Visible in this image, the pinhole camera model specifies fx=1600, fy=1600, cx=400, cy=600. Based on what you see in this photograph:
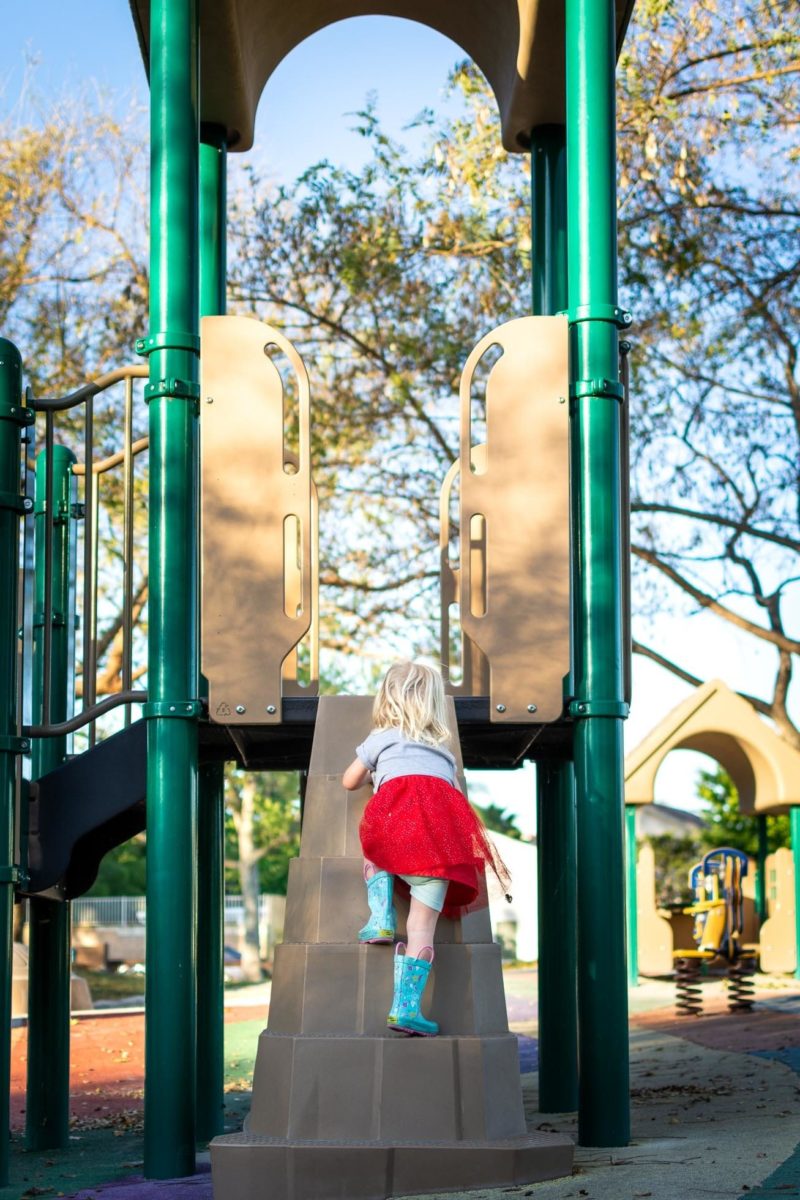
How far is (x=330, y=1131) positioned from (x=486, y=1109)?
51 cm

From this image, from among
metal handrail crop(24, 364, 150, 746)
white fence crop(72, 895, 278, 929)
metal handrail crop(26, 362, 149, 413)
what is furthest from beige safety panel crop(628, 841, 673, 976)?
white fence crop(72, 895, 278, 929)

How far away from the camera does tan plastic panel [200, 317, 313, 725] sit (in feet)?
21.0

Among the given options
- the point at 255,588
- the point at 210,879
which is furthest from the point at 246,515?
the point at 210,879

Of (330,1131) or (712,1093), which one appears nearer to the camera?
(330,1131)

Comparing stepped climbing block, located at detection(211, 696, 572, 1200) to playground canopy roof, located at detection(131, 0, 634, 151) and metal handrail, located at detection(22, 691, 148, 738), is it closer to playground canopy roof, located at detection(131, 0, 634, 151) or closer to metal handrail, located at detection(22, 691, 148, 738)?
metal handrail, located at detection(22, 691, 148, 738)

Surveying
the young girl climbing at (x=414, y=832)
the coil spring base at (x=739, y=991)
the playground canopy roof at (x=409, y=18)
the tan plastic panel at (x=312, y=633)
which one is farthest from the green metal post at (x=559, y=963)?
the coil spring base at (x=739, y=991)

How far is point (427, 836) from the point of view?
17.6 ft

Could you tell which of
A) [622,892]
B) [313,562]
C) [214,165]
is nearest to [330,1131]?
[622,892]

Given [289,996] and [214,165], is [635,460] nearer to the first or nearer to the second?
[214,165]

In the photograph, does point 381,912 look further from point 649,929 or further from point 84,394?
point 649,929

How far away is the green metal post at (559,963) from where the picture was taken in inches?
313

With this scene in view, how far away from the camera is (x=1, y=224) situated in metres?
20.4

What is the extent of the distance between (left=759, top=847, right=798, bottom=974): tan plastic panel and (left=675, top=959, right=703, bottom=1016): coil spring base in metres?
3.73

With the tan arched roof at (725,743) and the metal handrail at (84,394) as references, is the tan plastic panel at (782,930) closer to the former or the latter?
the tan arched roof at (725,743)
